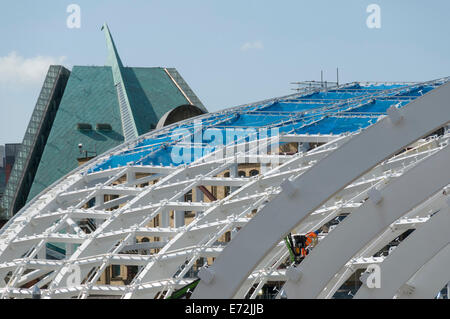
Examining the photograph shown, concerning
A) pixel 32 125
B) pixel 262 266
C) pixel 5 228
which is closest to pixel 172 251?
pixel 262 266

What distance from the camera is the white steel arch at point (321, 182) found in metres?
18.9

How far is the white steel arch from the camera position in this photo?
62.1 feet

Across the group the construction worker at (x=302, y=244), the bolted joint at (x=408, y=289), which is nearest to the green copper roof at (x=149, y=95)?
the construction worker at (x=302, y=244)

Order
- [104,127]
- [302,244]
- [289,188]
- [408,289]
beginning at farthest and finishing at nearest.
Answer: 1. [104,127]
2. [302,244]
3. [408,289]
4. [289,188]

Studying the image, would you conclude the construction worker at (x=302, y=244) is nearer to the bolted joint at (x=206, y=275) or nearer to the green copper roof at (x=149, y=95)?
the bolted joint at (x=206, y=275)

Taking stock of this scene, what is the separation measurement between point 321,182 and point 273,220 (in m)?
1.23

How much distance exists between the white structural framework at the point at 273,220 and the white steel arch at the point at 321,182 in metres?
0.02

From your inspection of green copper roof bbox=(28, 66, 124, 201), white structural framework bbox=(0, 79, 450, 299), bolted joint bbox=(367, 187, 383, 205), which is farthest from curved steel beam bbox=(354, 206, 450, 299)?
green copper roof bbox=(28, 66, 124, 201)

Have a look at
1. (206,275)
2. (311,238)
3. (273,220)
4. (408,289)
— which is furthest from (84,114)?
(273,220)

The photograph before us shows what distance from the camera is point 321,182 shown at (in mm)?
19719

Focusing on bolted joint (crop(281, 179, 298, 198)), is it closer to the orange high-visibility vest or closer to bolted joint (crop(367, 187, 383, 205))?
bolted joint (crop(367, 187, 383, 205))

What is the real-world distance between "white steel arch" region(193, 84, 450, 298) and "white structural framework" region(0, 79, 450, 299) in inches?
0.8

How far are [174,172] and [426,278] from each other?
17.2m

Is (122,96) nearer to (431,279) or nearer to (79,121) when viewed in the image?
(79,121)
